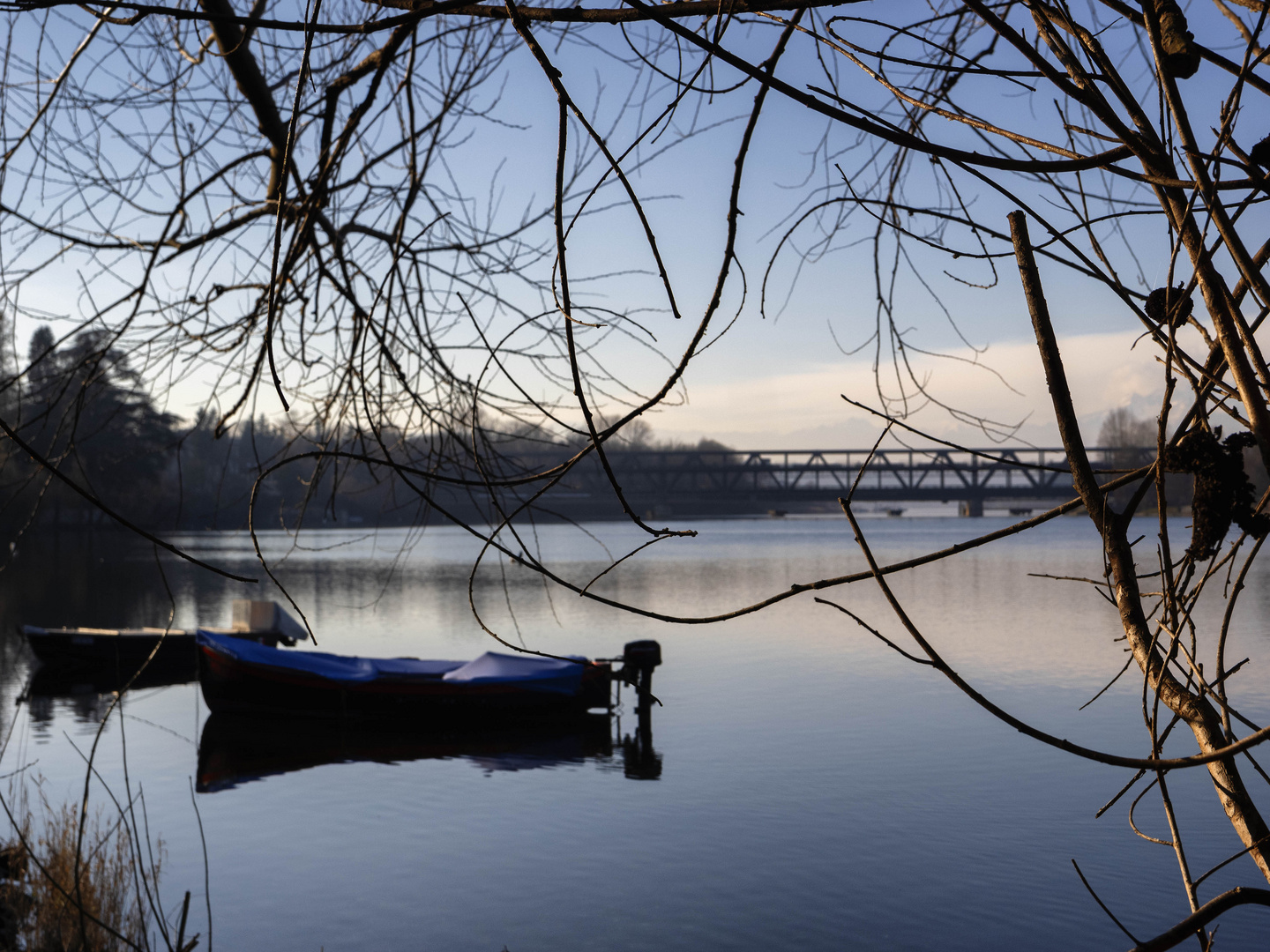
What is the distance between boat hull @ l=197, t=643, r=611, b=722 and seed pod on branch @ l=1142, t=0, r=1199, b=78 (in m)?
19.8

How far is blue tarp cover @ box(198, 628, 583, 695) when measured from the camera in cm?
2072

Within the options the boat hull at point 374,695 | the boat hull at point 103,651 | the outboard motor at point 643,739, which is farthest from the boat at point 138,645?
the outboard motor at point 643,739

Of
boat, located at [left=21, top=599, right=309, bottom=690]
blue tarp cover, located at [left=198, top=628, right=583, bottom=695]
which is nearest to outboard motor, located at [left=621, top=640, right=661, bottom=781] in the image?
blue tarp cover, located at [left=198, top=628, right=583, bottom=695]

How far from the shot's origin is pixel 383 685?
20.8m

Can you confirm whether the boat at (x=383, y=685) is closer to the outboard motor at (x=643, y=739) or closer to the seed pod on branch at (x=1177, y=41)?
the outboard motor at (x=643, y=739)

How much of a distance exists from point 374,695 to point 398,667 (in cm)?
87

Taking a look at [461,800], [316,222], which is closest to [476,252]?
[316,222]

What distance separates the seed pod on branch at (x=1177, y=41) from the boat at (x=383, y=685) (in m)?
19.8

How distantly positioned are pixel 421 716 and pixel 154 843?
7.06m

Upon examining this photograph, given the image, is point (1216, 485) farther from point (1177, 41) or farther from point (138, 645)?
point (138, 645)

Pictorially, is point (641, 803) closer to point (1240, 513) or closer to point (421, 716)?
point (421, 716)

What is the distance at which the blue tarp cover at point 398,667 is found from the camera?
20.7 metres

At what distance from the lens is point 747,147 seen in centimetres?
120

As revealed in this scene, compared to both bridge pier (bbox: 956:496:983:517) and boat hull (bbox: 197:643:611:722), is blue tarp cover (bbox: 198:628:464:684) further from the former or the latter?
bridge pier (bbox: 956:496:983:517)
